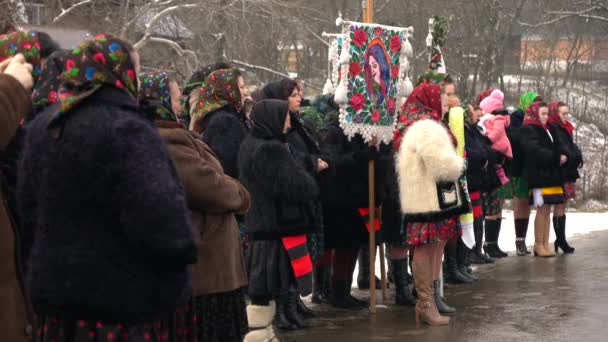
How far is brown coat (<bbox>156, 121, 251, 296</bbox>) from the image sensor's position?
16.2ft

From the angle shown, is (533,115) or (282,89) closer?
(282,89)

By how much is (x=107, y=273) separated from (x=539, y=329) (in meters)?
4.83

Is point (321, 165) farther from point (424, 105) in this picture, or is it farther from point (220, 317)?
point (220, 317)

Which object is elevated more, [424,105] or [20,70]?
[20,70]

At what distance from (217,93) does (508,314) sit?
3.28m

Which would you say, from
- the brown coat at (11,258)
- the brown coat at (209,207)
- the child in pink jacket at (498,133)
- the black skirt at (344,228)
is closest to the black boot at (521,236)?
the child in pink jacket at (498,133)

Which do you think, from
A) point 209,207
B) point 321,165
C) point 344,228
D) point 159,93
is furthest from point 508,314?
point 159,93

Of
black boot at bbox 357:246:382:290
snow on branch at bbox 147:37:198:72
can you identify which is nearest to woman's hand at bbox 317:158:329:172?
black boot at bbox 357:246:382:290

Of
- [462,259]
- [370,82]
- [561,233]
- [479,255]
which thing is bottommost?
[479,255]

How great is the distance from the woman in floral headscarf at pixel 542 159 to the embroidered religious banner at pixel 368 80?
143 inches

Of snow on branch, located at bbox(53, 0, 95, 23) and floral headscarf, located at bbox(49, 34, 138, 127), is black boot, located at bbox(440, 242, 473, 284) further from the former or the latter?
snow on branch, located at bbox(53, 0, 95, 23)

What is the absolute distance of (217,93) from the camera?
7.20 m

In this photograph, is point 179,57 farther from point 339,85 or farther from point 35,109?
point 35,109

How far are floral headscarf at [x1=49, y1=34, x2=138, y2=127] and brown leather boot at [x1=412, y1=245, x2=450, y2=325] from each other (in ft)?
14.2
